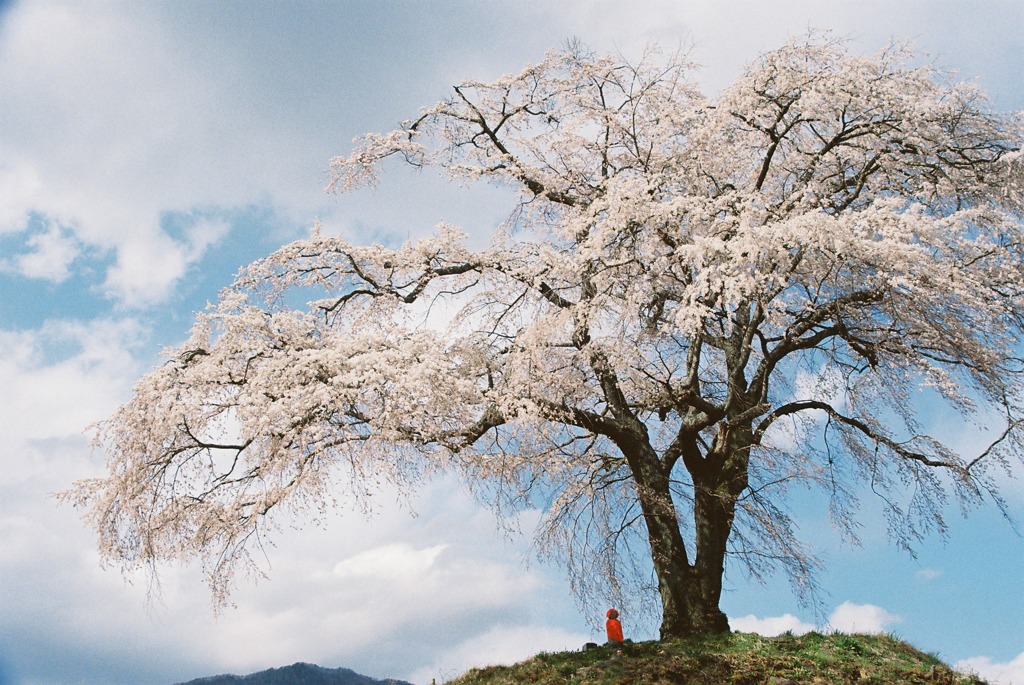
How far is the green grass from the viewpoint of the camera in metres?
9.26

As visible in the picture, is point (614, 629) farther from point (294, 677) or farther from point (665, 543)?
point (294, 677)

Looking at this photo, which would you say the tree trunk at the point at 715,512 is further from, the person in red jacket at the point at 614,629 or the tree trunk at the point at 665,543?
the person in red jacket at the point at 614,629

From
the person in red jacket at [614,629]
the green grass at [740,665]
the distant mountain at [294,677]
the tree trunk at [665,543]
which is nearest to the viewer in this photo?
the green grass at [740,665]

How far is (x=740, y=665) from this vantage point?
9477 mm

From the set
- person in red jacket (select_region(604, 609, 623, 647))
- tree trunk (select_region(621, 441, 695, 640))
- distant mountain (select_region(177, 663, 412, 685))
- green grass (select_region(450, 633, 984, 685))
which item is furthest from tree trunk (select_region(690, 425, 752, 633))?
distant mountain (select_region(177, 663, 412, 685))

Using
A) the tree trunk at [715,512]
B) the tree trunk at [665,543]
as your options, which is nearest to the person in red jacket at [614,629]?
the tree trunk at [665,543]

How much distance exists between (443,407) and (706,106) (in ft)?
19.1

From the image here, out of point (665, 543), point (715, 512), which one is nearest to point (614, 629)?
point (665, 543)

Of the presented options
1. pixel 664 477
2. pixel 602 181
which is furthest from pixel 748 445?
pixel 602 181

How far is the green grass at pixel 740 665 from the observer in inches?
364

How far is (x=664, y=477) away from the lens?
11.8m

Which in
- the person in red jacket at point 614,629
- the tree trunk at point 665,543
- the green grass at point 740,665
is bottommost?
the green grass at point 740,665

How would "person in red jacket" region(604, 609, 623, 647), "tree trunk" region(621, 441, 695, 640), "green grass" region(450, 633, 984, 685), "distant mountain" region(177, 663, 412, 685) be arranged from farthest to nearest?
"distant mountain" region(177, 663, 412, 685) < "person in red jacket" region(604, 609, 623, 647) < "tree trunk" region(621, 441, 695, 640) < "green grass" region(450, 633, 984, 685)

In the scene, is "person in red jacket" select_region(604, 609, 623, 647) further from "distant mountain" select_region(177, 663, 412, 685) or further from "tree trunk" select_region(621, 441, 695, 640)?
"distant mountain" select_region(177, 663, 412, 685)
